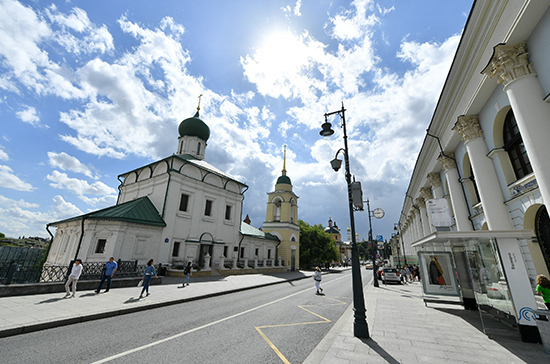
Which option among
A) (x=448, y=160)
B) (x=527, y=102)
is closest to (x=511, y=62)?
(x=527, y=102)

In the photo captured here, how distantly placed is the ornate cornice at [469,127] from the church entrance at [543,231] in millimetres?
4019

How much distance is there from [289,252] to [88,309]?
32.2 metres

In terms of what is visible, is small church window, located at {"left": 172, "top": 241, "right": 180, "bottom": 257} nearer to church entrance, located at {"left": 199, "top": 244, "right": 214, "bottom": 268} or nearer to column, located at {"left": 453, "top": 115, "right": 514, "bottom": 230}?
church entrance, located at {"left": 199, "top": 244, "right": 214, "bottom": 268}

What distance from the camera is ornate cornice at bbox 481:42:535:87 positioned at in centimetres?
746

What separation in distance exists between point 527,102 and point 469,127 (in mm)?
4046

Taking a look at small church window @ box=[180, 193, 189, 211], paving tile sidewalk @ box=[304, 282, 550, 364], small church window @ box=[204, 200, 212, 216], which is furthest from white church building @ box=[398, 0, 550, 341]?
small church window @ box=[204, 200, 212, 216]

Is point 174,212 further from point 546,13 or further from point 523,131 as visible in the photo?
point 546,13

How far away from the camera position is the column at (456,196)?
13171 mm

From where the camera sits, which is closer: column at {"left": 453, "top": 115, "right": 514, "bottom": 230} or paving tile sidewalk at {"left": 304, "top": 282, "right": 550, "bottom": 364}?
paving tile sidewalk at {"left": 304, "top": 282, "right": 550, "bottom": 364}

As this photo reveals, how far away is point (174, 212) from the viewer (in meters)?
21.9

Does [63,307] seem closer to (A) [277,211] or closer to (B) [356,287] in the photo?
(B) [356,287]

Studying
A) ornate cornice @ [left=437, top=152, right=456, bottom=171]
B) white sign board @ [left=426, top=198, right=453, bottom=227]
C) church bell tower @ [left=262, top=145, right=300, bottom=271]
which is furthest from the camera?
church bell tower @ [left=262, top=145, right=300, bottom=271]

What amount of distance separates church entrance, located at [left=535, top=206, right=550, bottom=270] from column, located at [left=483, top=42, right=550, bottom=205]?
8.53 ft

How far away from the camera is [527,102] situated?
7.08m
